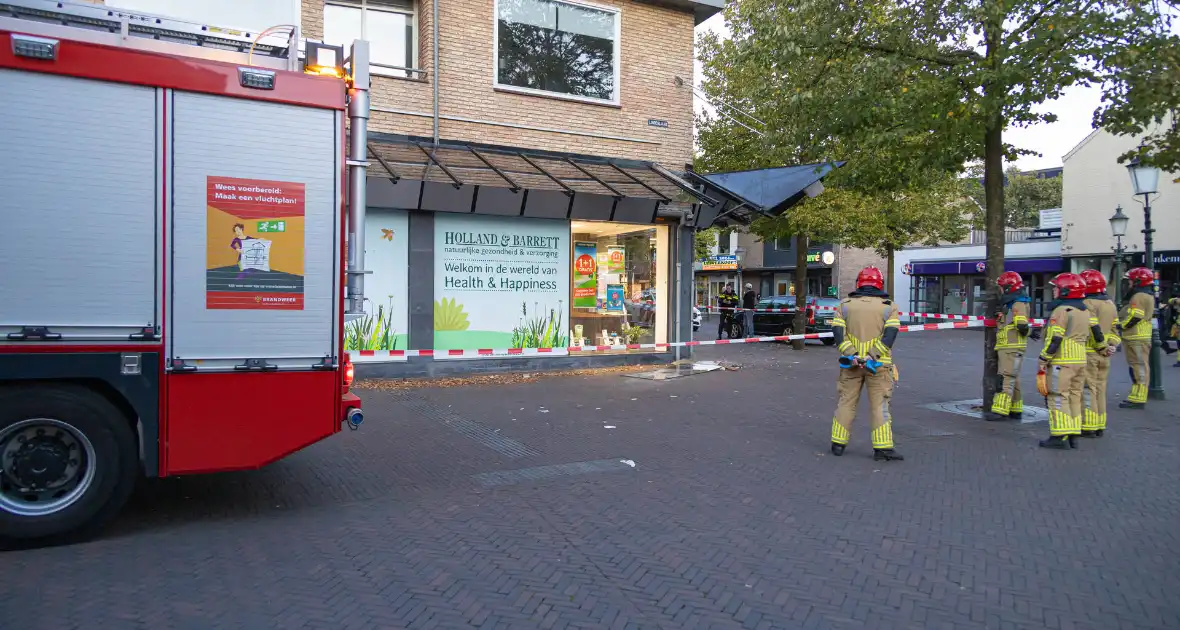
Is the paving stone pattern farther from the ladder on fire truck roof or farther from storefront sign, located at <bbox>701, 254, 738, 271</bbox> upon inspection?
storefront sign, located at <bbox>701, 254, 738, 271</bbox>

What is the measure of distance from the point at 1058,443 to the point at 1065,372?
74cm

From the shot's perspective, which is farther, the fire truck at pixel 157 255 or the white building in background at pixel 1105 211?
the white building in background at pixel 1105 211

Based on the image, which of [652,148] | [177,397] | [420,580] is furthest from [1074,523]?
[652,148]

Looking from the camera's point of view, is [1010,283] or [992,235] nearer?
[1010,283]

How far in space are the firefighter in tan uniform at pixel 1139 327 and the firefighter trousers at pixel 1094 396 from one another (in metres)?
2.17

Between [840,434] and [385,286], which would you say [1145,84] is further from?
[385,286]

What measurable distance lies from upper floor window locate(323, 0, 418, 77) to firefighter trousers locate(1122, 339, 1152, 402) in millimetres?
11626

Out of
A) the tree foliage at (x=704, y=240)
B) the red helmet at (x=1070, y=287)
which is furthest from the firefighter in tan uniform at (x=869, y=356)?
the tree foliage at (x=704, y=240)

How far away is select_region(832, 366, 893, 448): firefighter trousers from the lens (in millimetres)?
7453

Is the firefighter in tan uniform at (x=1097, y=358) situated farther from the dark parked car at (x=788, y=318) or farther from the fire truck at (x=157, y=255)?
the dark parked car at (x=788, y=318)

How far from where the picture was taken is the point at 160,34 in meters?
5.51

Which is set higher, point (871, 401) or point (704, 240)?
point (704, 240)

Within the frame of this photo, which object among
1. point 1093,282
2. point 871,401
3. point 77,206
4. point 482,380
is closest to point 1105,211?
point 1093,282

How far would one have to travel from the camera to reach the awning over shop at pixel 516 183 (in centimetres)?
1223
